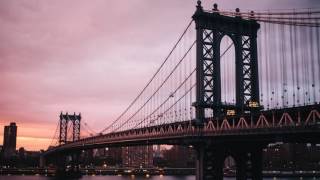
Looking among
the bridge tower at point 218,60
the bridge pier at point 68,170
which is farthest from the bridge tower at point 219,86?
the bridge pier at point 68,170

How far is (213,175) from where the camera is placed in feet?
220

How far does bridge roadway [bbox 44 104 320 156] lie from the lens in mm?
47281

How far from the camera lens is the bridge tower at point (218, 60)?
70312 mm

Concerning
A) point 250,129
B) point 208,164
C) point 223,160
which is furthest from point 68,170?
point 250,129

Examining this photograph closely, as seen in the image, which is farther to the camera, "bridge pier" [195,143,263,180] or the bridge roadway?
"bridge pier" [195,143,263,180]

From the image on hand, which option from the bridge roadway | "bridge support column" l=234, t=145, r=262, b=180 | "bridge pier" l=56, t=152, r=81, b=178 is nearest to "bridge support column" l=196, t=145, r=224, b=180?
the bridge roadway

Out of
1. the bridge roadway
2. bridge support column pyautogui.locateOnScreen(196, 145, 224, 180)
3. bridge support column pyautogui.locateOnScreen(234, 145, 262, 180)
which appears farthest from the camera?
bridge support column pyautogui.locateOnScreen(234, 145, 262, 180)

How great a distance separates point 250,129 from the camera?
53.5 metres

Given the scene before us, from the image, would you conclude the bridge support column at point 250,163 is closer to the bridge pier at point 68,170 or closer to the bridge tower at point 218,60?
the bridge tower at point 218,60

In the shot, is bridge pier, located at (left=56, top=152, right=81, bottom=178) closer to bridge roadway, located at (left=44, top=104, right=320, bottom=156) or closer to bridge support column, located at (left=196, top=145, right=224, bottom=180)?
bridge roadway, located at (left=44, top=104, right=320, bottom=156)

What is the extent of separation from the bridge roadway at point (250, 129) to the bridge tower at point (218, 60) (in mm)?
3632

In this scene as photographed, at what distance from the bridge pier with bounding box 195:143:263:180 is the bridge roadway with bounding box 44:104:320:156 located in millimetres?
2454

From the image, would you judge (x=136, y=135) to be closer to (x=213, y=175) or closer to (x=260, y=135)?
(x=213, y=175)

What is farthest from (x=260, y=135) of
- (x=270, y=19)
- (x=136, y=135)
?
(x=136, y=135)
